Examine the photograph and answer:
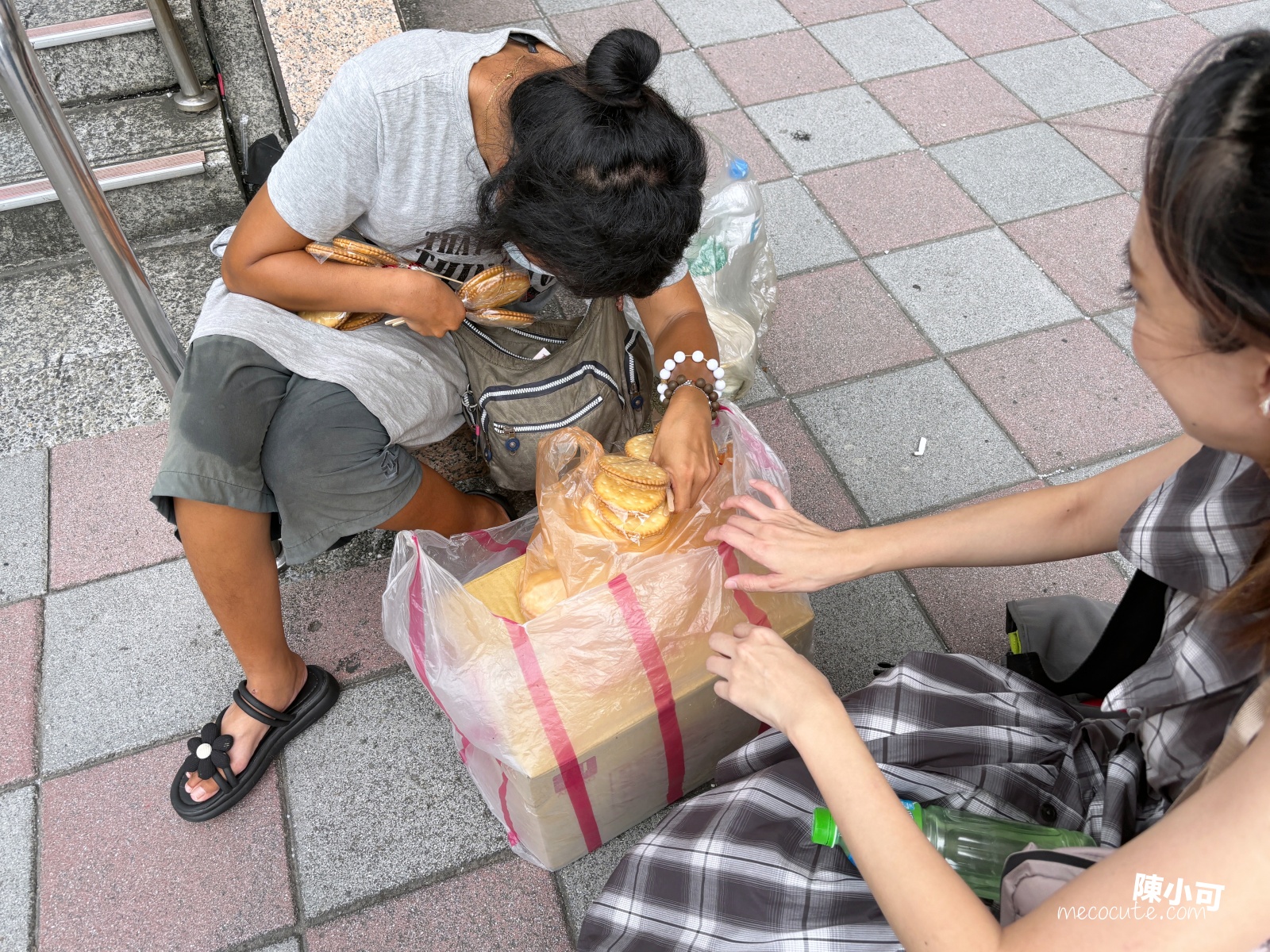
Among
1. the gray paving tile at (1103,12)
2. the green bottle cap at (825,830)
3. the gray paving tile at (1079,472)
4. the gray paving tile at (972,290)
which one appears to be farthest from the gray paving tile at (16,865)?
the gray paving tile at (1103,12)

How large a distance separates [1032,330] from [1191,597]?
1720mm

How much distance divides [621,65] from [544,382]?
0.72 meters

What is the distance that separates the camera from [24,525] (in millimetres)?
2350

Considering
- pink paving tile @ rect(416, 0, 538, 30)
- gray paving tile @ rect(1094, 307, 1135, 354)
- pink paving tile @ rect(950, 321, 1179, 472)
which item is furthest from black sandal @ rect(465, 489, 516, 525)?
pink paving tile @ rect(416, 0, 538, 30)

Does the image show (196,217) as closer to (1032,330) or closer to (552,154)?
(552,154)

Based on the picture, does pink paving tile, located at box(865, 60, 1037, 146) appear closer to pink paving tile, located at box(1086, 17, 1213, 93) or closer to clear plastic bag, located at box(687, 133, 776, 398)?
pink paving tile, located at box(1086, 17, 1213, 93)

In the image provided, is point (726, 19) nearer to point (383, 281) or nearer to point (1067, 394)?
point (1067, 394)

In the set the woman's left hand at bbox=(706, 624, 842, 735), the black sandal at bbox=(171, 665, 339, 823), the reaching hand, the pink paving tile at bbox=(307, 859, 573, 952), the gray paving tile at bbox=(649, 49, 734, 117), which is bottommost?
the pink paving tile at bbox=(307, 859, 573, 952)

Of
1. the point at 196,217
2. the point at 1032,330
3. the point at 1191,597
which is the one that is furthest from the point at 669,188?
the point at 196,217

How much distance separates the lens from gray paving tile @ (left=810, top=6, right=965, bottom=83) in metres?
3.78

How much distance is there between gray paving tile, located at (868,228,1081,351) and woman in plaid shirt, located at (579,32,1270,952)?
1441 mm

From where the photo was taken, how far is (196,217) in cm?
314

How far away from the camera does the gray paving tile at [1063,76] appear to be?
3590 mm

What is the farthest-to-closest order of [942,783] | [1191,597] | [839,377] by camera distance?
1. [839,377]
2. [942,783]
3. [1191,597]
